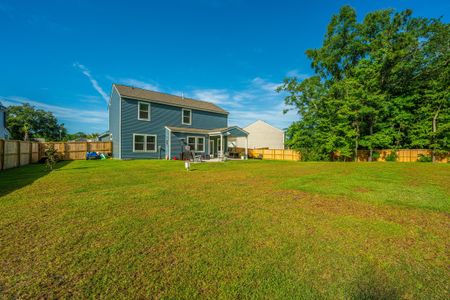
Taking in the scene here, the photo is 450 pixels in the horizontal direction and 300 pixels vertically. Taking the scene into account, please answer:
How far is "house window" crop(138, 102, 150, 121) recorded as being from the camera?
19122 mm

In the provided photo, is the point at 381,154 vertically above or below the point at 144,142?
below

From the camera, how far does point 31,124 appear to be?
155 ft

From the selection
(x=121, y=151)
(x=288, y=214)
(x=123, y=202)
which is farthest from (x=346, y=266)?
(x=121, y=151)

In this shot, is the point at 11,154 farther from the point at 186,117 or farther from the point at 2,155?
the point at 186,117

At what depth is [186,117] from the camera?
22.3 meters

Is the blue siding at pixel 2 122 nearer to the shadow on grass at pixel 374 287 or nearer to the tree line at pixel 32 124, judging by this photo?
the tree line at pixel 32 124

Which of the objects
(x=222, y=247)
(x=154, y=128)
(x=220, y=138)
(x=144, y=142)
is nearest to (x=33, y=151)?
(x=144, y=142)

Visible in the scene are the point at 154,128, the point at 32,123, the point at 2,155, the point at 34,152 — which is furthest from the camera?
the point at 32,123

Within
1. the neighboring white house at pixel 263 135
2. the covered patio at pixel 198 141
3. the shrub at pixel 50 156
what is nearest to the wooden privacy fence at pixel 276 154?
the covered patio at pixel 198 141

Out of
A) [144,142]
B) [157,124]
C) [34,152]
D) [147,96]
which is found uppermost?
[147,96]

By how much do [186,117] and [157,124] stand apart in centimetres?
351

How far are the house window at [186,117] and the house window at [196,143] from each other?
2405 millimetres

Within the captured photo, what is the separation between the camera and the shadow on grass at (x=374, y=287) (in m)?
2.06

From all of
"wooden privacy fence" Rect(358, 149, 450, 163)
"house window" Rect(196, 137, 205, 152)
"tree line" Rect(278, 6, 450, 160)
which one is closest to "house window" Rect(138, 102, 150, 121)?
"house window" Rect(196, 137, 205, 152)
